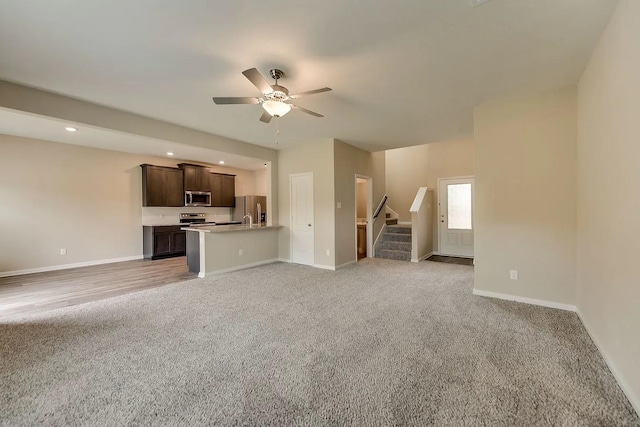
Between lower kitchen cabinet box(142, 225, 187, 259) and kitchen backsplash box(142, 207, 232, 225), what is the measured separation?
0.99ft

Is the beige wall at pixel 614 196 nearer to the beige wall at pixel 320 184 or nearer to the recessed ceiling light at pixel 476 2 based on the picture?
the recessed ceiling light at pixel 476 2

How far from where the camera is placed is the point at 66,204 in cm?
559

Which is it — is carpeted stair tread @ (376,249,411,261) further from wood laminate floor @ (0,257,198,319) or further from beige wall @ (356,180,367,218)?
wood laminate floor @ (0,257,198,319)

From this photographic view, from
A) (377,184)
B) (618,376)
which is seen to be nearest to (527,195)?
(618,376)

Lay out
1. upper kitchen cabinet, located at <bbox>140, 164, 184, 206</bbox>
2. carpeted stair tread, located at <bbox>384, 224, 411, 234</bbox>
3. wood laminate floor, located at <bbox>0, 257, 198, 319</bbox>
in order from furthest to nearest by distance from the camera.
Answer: carpeted stair tread, located at <bbox>384, 224, 411, 234</bbox>
upper kitchen cabinet, located at <bbox>140, 164, 184, 206</bbox>
wood laminate floor, located at <bbox>0, 257, 198, 319</bbox>

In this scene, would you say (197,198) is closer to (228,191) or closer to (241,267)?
(228,191)

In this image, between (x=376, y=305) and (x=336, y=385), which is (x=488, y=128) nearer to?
(x=376, y=305)

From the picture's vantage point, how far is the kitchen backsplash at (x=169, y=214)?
22.3 ft

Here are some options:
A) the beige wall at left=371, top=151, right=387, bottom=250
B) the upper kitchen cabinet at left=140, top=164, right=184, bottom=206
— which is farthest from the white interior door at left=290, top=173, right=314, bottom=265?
the upper kitchen cabinet at left=140, top=164, right=184, bottom=206

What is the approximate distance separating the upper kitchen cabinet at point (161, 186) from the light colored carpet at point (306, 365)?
3810 mm

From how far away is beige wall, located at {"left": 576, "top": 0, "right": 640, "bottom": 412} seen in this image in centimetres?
162

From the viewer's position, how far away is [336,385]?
1.79 m

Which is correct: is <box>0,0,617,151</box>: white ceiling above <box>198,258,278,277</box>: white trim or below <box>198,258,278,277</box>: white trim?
above

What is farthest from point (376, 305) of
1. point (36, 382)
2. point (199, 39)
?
point (199, 39)
